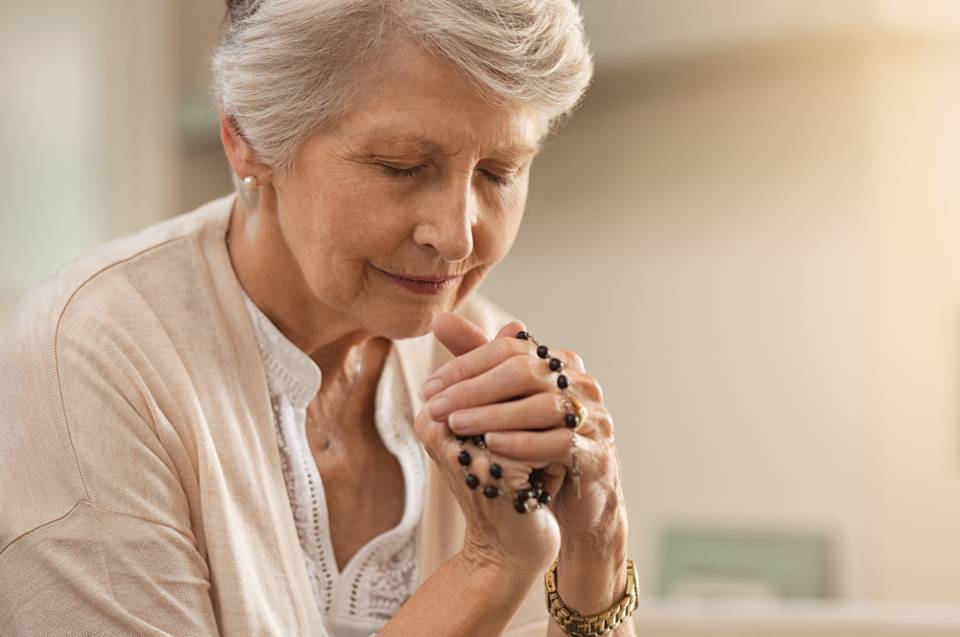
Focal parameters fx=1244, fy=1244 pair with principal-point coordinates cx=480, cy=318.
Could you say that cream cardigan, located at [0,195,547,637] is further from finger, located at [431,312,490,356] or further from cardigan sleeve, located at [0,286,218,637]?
finger, located at [431,312,490,356]

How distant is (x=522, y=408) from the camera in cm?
125

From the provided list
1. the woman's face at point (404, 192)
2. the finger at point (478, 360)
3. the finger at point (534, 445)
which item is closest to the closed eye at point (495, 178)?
the woman's face at point (404, 192)

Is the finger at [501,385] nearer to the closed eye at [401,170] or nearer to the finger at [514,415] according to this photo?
the finger at [514,415]

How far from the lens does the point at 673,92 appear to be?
159 inches

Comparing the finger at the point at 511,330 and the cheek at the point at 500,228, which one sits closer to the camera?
the finger at the point at 511,330

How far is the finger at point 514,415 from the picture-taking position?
4.09ft

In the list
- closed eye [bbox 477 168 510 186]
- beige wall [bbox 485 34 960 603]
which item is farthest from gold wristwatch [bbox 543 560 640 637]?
beige wall [bbox 485 34 960 603]

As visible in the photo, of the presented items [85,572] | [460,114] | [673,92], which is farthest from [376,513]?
[673,92]

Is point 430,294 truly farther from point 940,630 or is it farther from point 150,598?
point 940,630

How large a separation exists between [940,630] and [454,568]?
1260 mm

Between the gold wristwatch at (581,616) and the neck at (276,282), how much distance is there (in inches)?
15.9

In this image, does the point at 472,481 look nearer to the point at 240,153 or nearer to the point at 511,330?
the point at 511,330

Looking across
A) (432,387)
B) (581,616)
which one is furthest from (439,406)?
(581,616)

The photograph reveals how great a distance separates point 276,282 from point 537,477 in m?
0.46
